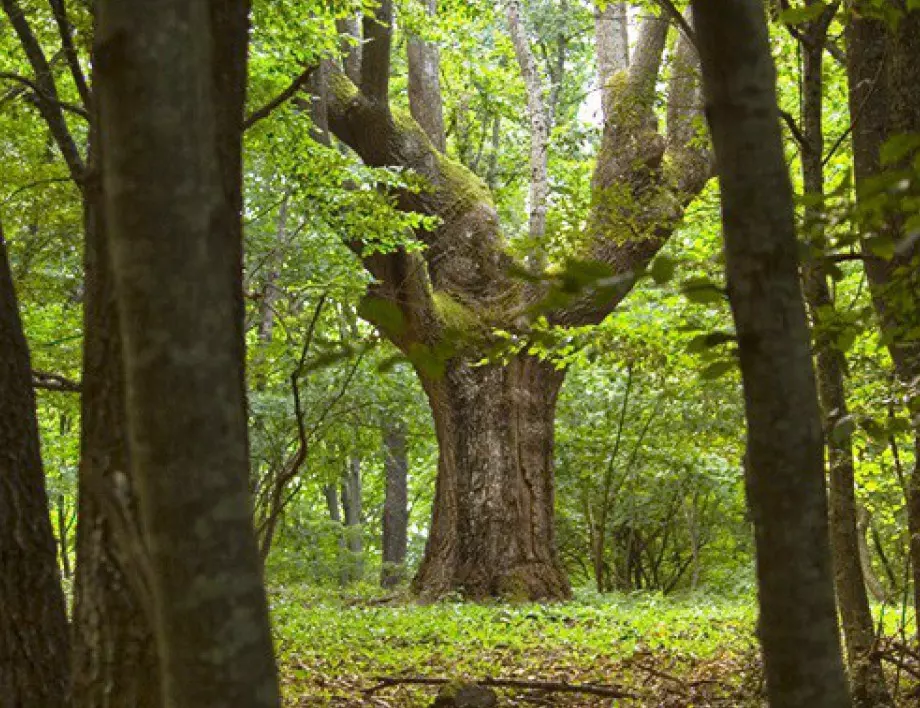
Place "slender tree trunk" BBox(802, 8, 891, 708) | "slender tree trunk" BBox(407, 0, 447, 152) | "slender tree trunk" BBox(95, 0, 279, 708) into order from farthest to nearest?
"slender tree trunk" BBox(407, 0, 447, 152) → "slender tree trunk" BBox(802, 8, 891, 708) → "slender tree trunk" BBox(95, 0, 279, 708)

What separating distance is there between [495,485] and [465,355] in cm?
241

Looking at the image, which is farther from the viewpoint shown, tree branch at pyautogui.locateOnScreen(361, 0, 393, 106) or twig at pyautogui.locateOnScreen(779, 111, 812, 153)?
tree branch at pyautogui.locateOnScreen(361, 0, 393, 106)

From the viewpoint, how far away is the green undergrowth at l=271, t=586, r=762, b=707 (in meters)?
6.01

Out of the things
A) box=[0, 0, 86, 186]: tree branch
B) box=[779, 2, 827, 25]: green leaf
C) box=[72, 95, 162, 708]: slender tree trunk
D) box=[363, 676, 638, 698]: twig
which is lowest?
box=[363, 676, 638, 698]: twig

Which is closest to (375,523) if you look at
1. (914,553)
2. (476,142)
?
(476,142)

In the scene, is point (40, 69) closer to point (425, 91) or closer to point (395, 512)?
point (425, 91)

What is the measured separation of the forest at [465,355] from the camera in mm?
1283

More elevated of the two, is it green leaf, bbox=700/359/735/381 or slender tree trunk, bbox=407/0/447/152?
slender tree trunk, bbox=407/0/447/152

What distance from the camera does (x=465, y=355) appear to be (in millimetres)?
10367

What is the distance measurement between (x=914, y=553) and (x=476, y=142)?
1889 cm

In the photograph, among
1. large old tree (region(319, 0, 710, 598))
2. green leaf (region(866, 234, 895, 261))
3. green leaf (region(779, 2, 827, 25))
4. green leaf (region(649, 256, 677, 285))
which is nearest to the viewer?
green leaf (region(649, 256, 677, 285))

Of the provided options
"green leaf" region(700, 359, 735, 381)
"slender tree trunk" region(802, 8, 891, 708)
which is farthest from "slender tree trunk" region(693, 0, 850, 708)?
"slender tree trunk" region(802, 8, 891, 708)

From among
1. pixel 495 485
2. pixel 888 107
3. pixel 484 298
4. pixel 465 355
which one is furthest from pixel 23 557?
pixel 484 298

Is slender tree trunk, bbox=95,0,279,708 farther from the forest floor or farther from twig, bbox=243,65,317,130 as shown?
the forest floor
